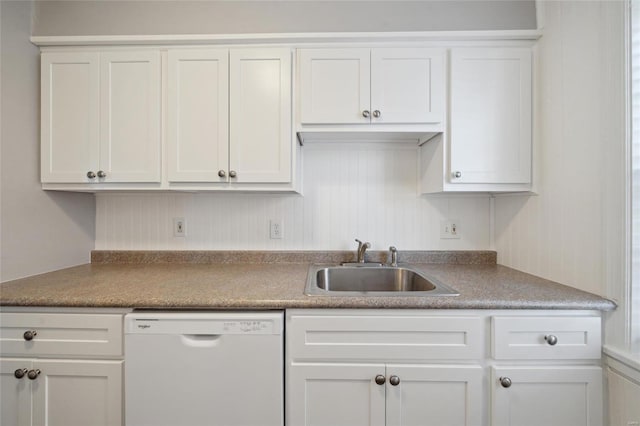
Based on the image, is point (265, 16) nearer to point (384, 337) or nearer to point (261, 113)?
point (261, 113)

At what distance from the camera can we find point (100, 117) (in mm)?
1490

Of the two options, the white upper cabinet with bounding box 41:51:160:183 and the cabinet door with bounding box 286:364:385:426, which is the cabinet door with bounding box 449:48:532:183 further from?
the white upper cabinet with bounding box 41:51:160:183

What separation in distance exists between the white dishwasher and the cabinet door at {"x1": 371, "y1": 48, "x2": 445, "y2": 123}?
1161 mm

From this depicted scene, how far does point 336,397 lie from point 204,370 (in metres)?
0.52

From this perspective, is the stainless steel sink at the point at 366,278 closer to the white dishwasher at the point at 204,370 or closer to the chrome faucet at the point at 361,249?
the chrome faucet at the point at 361,249

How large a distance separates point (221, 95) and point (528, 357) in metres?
1.78

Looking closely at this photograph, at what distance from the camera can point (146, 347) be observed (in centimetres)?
111

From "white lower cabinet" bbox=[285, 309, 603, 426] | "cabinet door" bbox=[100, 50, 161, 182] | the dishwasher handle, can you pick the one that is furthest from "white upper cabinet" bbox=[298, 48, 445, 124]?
the dishwasher handle

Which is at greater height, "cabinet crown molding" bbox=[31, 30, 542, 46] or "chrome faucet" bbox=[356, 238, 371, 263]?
"cabinet crown molding" bbox=[31, 30, 542, 46]

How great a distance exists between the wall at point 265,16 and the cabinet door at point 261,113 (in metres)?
0.29

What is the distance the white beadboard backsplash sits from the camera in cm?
183

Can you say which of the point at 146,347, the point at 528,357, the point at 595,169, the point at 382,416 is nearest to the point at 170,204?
the point at 146,347

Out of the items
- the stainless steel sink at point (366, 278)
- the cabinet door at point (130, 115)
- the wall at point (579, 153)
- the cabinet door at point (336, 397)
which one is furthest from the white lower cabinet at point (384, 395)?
the cabinet door at point (130, 115)

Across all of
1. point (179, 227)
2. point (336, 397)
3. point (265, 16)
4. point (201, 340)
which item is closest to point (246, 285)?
point (201, 340)
